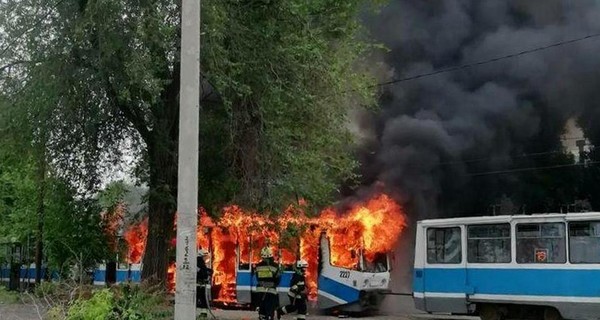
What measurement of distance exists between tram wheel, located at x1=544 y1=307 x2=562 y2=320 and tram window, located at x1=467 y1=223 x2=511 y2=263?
→ 1.23 meters

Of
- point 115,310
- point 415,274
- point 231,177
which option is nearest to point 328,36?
point 231,177

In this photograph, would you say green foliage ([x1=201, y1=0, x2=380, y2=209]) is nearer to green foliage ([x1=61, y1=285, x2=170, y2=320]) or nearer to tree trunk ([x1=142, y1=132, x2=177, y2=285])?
tree trunk ([x1=142, y1=132, x2=177, y2=285])

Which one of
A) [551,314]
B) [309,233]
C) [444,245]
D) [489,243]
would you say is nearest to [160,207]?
[309,233]

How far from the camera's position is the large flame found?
57.0 feet

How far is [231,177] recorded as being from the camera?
15758 millimetres

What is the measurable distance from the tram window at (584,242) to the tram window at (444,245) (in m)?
2.60

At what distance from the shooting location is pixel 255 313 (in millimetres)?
19297

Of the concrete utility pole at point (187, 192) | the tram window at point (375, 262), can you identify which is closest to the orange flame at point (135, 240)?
the tram window at point (375, 262)

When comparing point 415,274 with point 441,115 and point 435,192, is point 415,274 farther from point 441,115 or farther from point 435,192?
point 441,115

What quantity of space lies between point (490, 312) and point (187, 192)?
9.88 m

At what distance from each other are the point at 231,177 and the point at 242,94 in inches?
102

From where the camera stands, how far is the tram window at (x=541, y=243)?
45.9 feet

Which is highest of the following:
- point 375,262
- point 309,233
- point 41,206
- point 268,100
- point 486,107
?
point 486,107

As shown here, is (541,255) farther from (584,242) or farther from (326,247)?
(326,247)
